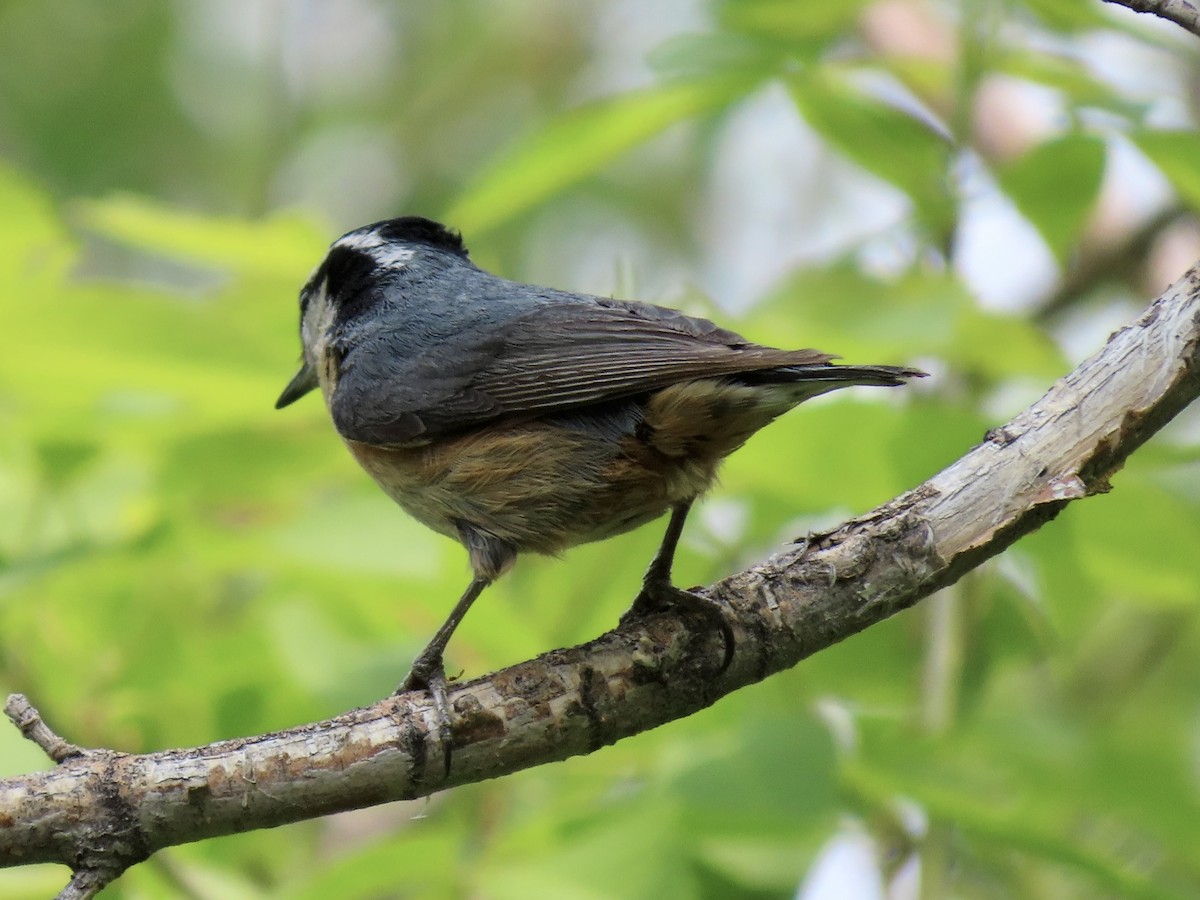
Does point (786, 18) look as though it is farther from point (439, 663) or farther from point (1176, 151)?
point (439, 663)

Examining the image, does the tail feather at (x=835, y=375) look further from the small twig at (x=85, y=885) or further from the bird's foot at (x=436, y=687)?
the small twig at (x=85, y=885)

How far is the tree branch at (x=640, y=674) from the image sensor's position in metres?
2.40

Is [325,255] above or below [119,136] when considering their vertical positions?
below

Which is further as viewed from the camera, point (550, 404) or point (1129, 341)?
point (550, 404)

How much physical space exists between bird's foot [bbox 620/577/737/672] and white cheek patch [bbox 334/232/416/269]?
164cm

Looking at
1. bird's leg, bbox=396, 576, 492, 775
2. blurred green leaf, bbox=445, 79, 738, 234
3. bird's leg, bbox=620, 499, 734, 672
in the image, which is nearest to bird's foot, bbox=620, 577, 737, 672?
bird's leg, bbox=620, 499, 734, 672

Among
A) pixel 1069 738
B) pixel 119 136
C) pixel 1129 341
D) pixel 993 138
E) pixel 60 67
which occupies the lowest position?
pixel 1069 738

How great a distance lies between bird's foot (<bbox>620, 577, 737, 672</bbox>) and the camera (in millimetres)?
2816

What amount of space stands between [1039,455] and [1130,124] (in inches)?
37.8

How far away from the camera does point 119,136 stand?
8242 millimetres

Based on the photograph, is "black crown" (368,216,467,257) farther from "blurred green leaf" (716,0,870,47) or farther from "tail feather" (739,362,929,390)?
"tail feather" (739,362,929,390)

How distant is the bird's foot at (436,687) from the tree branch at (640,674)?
0.6 inches

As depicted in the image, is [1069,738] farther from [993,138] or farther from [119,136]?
[119,136]

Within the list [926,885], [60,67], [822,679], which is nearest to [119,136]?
[60,67]
